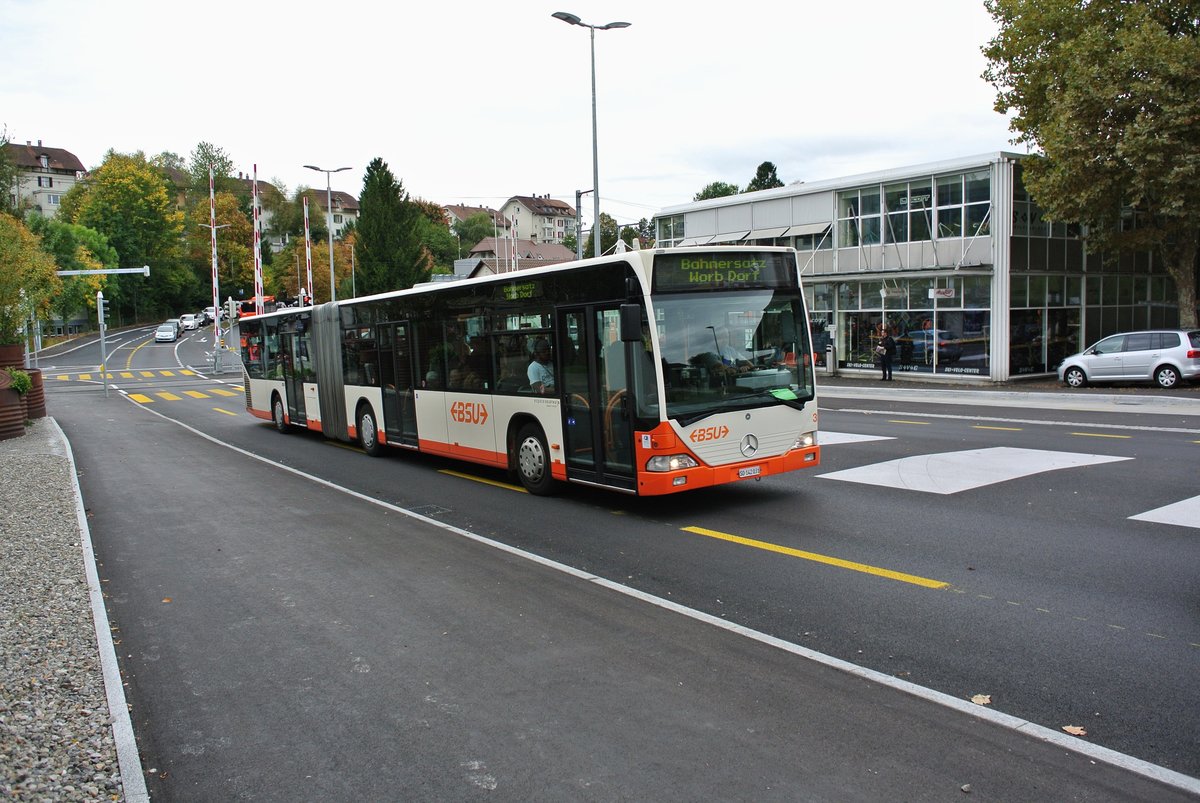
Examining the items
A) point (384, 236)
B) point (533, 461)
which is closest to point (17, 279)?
point (533, 461)

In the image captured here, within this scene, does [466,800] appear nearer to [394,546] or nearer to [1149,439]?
[394,546]

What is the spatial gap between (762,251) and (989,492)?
3778 millimetres

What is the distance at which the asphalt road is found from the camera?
430 centimetres

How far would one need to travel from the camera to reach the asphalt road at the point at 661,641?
14.1 ft

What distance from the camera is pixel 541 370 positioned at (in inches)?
444

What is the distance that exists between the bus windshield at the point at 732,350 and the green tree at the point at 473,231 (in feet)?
471

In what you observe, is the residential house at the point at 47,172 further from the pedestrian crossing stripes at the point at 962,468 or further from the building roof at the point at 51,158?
the pedestrian crossing stripes at the point at 962,468

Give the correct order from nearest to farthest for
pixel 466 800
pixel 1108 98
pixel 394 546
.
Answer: pixel 466 800 < pixel 394 546 < pixel 1108 98

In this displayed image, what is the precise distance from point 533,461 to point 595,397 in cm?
183

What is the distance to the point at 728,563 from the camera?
7.97 metres

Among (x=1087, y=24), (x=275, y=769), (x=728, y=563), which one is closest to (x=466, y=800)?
(x=275, y=769)

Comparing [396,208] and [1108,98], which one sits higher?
[396,208]

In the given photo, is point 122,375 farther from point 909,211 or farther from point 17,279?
point 909,211

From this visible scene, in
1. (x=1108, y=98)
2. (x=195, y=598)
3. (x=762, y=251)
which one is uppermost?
(x=1108, y=98)
